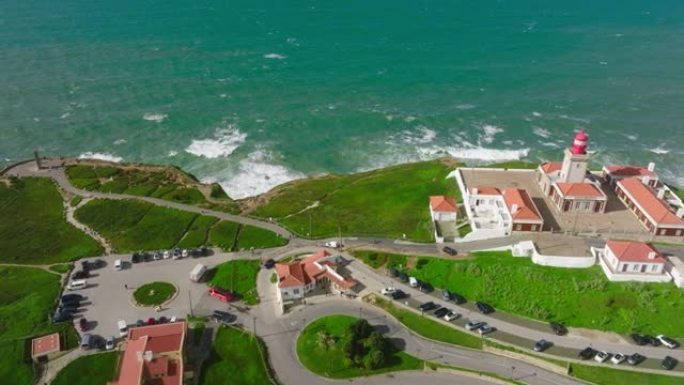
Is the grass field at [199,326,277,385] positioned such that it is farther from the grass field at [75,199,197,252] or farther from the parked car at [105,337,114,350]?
the grass field at [75,199,197,252]

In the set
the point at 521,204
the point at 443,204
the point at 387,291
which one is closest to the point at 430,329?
the point at 387,291

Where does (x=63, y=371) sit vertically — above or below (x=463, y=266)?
below

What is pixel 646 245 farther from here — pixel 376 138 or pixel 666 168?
pixel 376 138

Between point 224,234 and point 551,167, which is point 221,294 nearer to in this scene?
point 224,234

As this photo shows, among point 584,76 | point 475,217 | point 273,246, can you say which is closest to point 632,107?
point 584,76

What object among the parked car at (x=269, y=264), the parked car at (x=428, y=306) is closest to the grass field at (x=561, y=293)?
the parked car at (x=428, y=306)

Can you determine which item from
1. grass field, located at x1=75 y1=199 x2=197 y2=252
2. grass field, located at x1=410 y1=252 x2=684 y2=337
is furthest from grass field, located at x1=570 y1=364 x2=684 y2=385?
grass field, located at x1=75 y1=199 x2=197 y2=252
